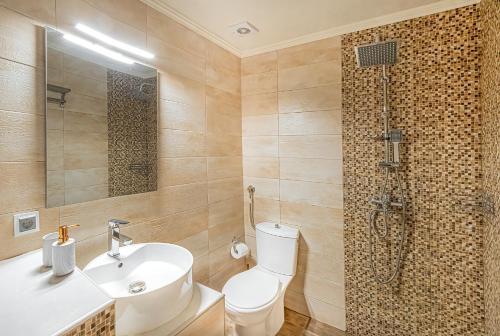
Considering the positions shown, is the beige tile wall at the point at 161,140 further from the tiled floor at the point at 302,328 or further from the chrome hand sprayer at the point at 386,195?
the chrome hand sprayer at the point at 386,195

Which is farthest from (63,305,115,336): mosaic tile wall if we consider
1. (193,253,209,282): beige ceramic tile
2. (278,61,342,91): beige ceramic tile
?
(278,61,342,91): beige ceramic tile

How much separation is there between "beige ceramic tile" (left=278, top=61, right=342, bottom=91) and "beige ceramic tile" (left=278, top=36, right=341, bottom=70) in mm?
40

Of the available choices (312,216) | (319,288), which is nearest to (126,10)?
(312,216)

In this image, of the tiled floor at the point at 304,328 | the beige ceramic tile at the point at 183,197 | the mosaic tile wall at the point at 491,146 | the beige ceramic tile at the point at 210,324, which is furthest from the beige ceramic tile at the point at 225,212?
the mosaic tile wall at the point at 491,146

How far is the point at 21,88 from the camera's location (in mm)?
1060

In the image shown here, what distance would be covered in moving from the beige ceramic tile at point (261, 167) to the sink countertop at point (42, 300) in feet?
5.35

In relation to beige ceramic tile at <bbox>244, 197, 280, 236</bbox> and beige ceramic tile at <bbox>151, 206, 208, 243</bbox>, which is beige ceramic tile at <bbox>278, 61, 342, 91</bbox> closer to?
beige ceramic tile at <bbox>244, 197, 280, 236</bbox>

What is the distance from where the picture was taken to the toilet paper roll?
2234 millimetres

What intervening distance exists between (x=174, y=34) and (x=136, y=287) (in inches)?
64.8

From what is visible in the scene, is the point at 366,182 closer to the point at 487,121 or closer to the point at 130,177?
the point at 487,121

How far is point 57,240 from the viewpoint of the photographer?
39.6 inches

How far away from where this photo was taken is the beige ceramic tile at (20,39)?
39.9 inches

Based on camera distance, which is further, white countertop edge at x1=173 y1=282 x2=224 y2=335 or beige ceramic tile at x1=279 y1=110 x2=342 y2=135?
beige ceramic tile at x1=279 y1=110 x2=342 y2=135

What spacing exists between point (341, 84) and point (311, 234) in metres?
1.27
